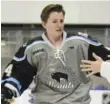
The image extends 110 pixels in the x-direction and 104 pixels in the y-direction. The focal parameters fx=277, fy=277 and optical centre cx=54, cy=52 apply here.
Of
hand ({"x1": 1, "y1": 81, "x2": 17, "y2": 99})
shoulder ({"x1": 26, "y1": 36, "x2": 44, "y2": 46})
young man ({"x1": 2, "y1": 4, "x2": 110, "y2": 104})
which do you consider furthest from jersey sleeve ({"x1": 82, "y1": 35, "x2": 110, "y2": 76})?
hand ({"x1": 1, "y1": 81, "x2": 17, "y2": 99})

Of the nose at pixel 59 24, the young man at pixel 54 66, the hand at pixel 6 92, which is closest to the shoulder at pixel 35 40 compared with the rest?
the young man at pixel 54 66

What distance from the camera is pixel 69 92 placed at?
1514 millimetres

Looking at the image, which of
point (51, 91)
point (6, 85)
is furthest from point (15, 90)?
point (51, 91)

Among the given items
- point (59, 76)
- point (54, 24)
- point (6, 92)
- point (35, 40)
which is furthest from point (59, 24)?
point (6, 92)

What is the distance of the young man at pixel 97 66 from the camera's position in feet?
4.95

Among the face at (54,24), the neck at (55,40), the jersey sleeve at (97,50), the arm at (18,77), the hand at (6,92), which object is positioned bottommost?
the hand at (6,92)

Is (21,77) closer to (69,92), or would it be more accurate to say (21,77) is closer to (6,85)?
(6,85)

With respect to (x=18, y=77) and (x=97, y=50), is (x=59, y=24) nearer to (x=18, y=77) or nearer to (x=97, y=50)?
(x=97, y=50)

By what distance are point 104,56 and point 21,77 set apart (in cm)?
47

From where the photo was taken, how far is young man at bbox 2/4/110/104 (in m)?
1.51

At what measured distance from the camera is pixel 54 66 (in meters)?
1.51

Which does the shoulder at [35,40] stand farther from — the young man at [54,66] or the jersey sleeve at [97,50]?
the jersey sleeve at [97,50]

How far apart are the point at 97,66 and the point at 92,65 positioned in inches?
1.1

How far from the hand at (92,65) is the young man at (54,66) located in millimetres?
23
